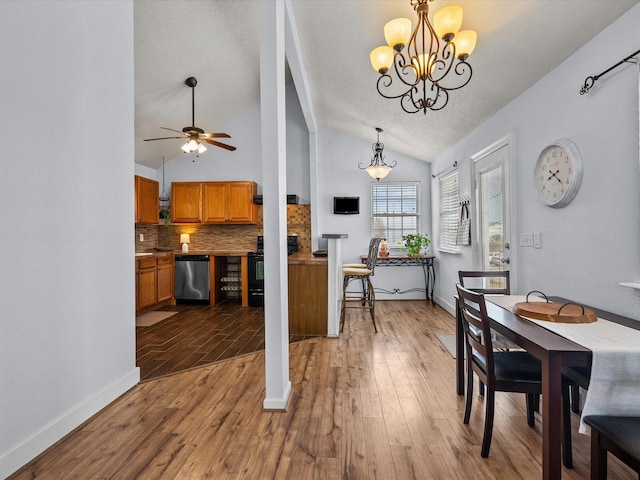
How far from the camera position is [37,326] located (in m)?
1.82

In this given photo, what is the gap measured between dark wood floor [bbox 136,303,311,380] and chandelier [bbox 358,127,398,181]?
2594 millimetres

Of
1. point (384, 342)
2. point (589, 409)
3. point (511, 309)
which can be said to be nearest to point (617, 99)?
point (511, 309)

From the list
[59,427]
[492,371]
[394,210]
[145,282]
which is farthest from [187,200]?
[492,371]

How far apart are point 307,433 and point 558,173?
96.9 inches

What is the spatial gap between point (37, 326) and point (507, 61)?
364cm

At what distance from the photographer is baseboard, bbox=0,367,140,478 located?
1649mm

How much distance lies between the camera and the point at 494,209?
359 cm

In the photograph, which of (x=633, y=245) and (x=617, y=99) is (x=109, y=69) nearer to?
(x=617, y=99)

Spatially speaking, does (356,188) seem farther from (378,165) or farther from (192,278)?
(192,278)

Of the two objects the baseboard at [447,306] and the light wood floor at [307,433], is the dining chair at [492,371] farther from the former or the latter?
the baseboard at [447,306]

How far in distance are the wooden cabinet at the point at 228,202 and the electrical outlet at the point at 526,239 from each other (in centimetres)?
415

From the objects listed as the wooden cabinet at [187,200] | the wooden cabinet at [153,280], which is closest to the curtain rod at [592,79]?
the wooden cabinet at [153,280]

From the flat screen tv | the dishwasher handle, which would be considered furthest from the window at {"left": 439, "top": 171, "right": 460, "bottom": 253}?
the dishwasher handle

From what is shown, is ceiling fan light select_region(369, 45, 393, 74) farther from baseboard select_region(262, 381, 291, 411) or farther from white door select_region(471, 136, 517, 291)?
baseboard select_region(262, 381, 291, 411)
